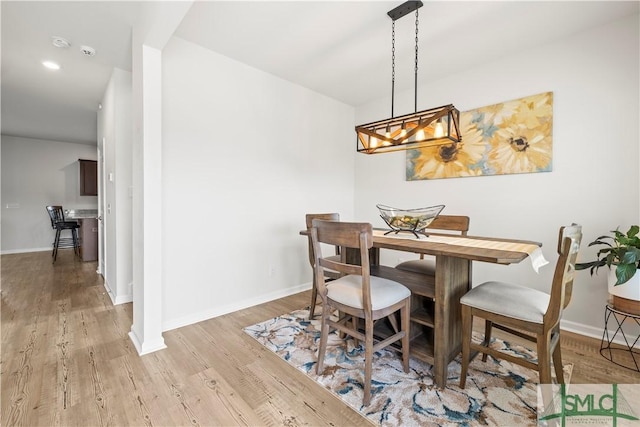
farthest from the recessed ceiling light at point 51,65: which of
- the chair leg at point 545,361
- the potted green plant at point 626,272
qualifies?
the potted green plant at point 626,272

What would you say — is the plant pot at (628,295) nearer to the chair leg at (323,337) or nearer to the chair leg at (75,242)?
the chair leg at (323,337)

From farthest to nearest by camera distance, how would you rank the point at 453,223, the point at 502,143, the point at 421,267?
the point at 502,143 → the point at 453,223 → the point at 421,267

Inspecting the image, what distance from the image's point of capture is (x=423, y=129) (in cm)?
205

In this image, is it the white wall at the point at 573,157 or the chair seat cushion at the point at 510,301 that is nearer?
the chair seat cushion at the point at 510,301

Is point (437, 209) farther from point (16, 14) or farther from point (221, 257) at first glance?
point (16, 14)

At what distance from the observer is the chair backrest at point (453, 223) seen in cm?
228

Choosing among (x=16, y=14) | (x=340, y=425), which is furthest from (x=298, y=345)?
(x=16, y=14)

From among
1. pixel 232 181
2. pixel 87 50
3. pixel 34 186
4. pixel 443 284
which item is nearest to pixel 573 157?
pixel 443 284

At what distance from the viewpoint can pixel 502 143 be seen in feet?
8.90

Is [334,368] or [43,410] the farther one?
[334,368]

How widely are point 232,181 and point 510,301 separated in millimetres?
2469

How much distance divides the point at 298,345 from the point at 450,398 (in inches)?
41.6

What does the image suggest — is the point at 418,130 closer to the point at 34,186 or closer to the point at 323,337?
the point at 323,337

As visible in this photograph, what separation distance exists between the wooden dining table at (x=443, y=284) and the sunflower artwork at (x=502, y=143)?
1185mm
